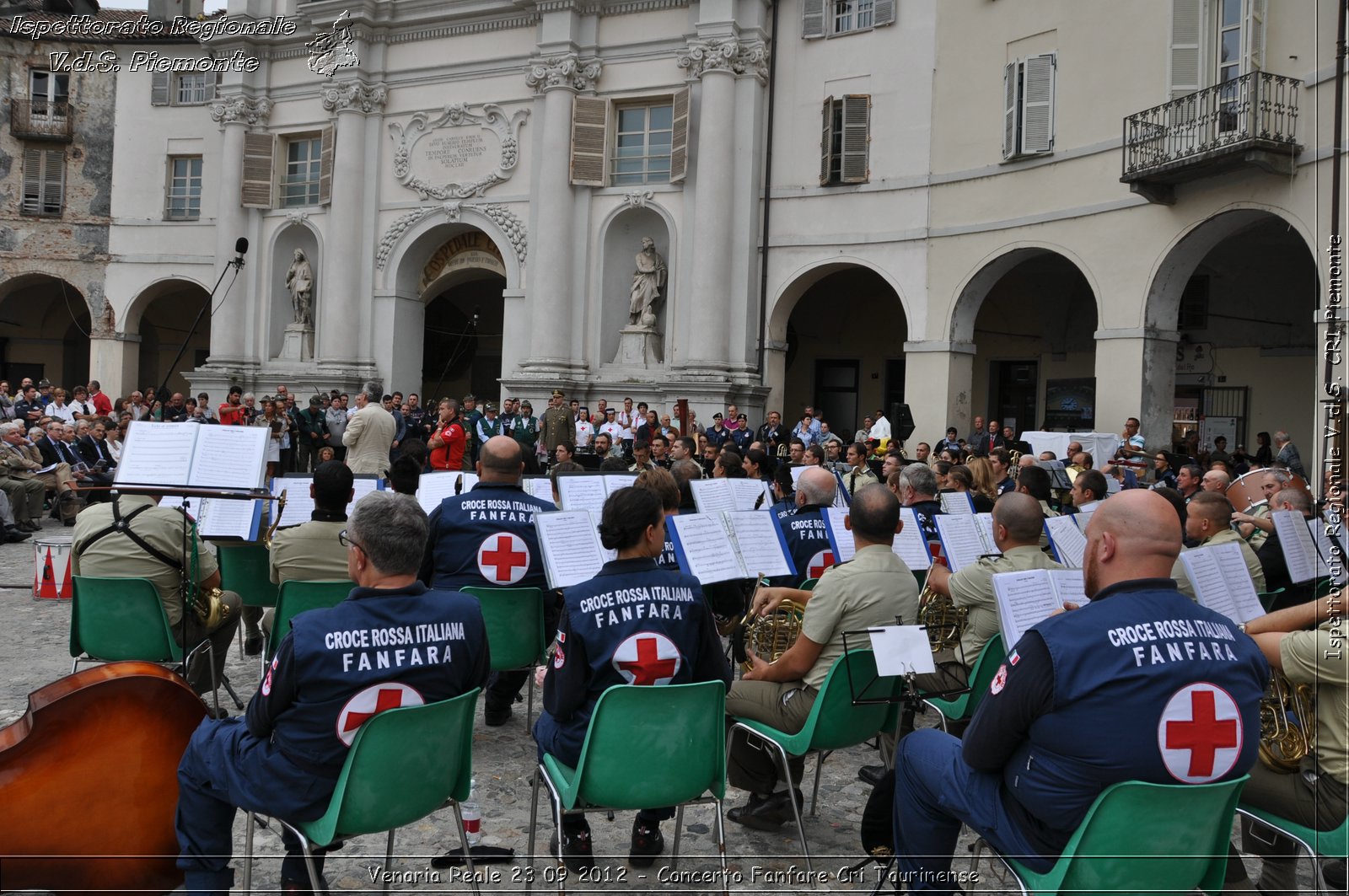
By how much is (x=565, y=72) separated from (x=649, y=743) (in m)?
19.6

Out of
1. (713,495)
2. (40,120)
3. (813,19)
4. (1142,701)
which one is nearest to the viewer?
(1142,701)

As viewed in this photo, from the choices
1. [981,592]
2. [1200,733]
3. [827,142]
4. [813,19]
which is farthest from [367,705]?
[813,19]

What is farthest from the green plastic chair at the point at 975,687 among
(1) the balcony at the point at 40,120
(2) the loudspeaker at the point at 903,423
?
(1) the balcony at the point at 40,120

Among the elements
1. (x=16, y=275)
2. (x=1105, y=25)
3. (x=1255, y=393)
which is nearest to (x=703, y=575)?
(x=1105, y=25)

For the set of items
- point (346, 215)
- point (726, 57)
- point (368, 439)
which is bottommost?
point (368, 439)

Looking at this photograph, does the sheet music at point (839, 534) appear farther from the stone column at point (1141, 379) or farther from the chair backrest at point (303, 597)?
the stone column at point (1141, 379)

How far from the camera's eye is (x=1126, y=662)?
272 centimetres

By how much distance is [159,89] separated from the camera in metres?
26.5

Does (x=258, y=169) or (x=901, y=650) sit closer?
(x=901, y=650)

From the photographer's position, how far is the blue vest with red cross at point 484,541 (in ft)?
17.9

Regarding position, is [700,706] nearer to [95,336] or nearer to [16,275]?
[95,336]

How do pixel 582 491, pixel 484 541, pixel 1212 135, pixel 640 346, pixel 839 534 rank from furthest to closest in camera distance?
pixel 640 346
pixel 1212 135
pixel 582 491
pixel 839 534
pixel 484 541

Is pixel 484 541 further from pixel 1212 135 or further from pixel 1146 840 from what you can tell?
pixel 1212 135

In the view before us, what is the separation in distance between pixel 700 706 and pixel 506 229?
19.7 m
